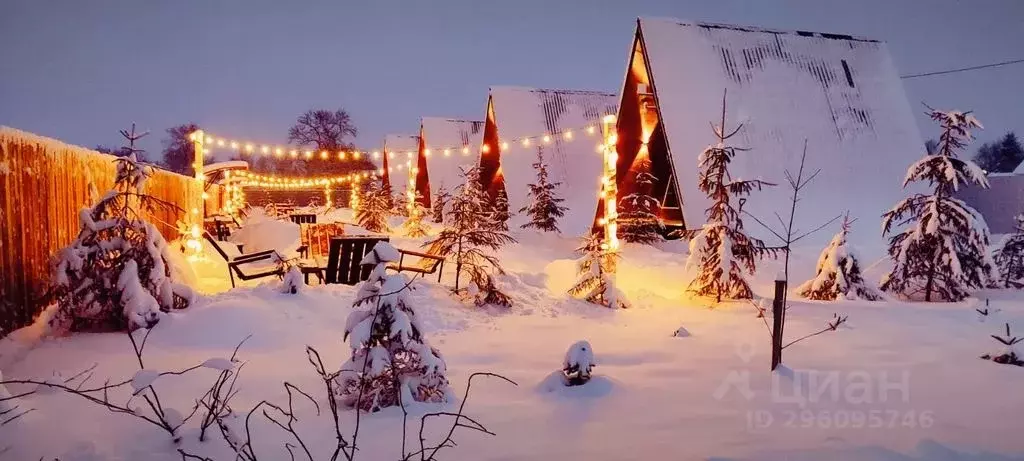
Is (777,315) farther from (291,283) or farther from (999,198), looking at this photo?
(999,198)

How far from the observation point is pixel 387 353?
393 centimetres

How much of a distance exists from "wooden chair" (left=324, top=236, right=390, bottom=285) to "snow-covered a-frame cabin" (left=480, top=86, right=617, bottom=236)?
10.3 meters

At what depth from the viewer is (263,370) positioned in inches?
191

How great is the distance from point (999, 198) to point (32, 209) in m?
21.3

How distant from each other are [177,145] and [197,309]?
64.1 meters

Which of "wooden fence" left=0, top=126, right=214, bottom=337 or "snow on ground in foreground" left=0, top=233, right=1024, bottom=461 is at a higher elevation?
"wooden fence" left=0, top=126, right=214, bottom=337

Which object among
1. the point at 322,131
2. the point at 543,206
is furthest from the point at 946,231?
the point at 322,131

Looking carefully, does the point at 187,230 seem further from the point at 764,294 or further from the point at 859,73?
the point at 859,73

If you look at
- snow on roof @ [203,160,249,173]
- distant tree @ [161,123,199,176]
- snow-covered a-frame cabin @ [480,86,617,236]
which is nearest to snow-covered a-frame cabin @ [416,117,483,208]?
snow-covered a-frame cabin @ [480,86,617,236]

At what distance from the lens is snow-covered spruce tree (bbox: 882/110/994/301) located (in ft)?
29.9

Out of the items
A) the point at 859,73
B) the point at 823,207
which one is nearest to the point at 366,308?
the point at 823,207

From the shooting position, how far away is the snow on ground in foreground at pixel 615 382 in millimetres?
3422

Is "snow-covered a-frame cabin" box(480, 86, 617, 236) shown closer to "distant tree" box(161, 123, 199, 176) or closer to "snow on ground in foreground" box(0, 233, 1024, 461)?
"snow on ground in foreground" box(0, 233, 1024, 461)

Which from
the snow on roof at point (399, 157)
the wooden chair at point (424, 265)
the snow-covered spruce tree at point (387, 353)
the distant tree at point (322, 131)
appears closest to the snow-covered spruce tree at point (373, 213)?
the wooden chair at point (424, 265)
